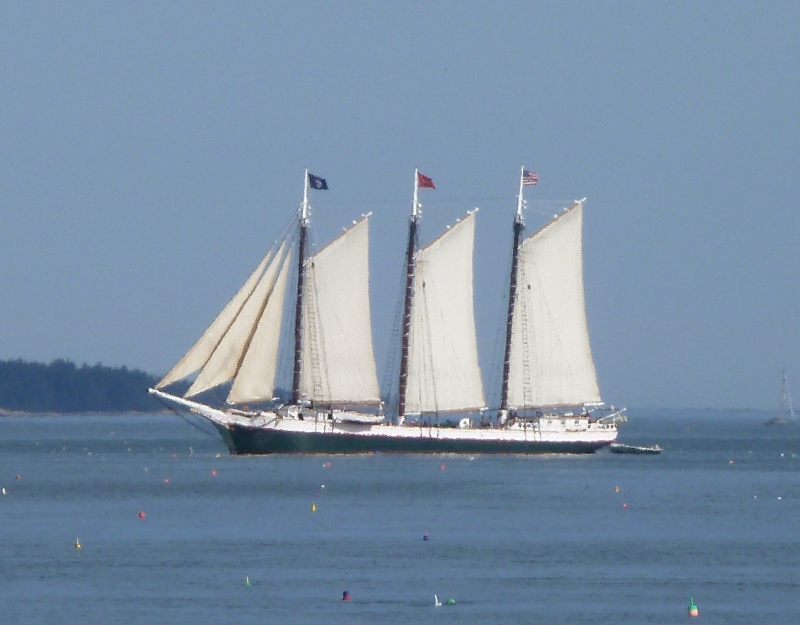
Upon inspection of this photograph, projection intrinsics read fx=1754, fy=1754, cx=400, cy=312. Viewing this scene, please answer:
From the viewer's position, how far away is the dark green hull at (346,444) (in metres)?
85.8

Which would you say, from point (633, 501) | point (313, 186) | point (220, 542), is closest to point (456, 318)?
point (313, 186)

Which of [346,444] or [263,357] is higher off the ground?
[263,357]

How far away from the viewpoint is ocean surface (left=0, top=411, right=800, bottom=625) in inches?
1435

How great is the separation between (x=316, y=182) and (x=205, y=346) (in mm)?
11214

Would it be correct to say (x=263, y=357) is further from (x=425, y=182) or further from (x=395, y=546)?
(x=395, y=546)

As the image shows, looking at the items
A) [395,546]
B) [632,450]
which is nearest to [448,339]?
[632,450]

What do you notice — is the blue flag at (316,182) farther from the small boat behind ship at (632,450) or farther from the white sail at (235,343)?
the small boat behind ship at (632,450)

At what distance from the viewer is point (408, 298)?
292 ft

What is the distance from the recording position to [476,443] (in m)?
89.1

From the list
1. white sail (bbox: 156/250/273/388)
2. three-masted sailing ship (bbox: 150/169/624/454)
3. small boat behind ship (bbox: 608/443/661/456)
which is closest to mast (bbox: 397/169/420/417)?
three-masted sailing ship (bbox: 150/169/624/454)

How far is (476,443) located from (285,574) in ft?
160

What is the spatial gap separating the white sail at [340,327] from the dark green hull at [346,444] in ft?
6.70

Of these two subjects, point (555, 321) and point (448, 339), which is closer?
point (448, 339)

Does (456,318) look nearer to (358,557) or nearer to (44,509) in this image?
(44,509)
